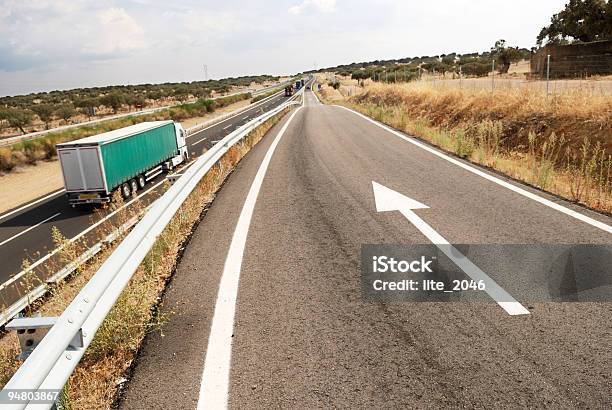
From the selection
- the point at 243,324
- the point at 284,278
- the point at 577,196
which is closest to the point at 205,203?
the point at 284,278

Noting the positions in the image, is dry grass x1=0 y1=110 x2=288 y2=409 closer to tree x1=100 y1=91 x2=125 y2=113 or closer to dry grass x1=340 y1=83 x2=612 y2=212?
dry grass x1=340 y1=83 x2=612 y2=212

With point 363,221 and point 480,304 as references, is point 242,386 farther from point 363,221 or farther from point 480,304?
point 363,221

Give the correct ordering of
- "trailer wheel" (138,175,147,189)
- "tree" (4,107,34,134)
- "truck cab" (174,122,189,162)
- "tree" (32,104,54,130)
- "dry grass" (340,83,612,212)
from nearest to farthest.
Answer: "dry grass" (340,83,612,212) < "trailer wheel" (138,175,147,189) < "truck cab" (174,122,189,162) < "tree" (4,107,34,134) < "tree" (32,104,54,130)

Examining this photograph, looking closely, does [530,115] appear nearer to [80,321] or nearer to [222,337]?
[222,337]

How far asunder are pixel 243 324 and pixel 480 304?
2180mm

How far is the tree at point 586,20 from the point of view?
1508 inches

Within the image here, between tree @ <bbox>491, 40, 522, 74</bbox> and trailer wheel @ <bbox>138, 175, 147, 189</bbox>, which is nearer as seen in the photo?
trailer wheel @ <bbox>138, 175, 147, 189</bbox>

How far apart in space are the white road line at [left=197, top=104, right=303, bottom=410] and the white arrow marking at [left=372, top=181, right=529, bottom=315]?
2447 mm

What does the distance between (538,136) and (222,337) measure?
1261cm

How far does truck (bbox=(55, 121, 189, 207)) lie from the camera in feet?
54.3

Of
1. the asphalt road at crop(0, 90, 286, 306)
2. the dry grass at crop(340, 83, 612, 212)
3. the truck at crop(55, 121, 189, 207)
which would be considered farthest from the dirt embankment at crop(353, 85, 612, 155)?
the truck at crop(55, 121, 189, 207)

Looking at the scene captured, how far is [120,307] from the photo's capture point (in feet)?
12.8

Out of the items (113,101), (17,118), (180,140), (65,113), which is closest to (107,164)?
(180,140)

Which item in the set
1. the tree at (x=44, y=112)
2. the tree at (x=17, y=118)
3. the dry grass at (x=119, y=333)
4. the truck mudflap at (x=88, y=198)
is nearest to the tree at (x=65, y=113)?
the tree at (x=44, y=112)
